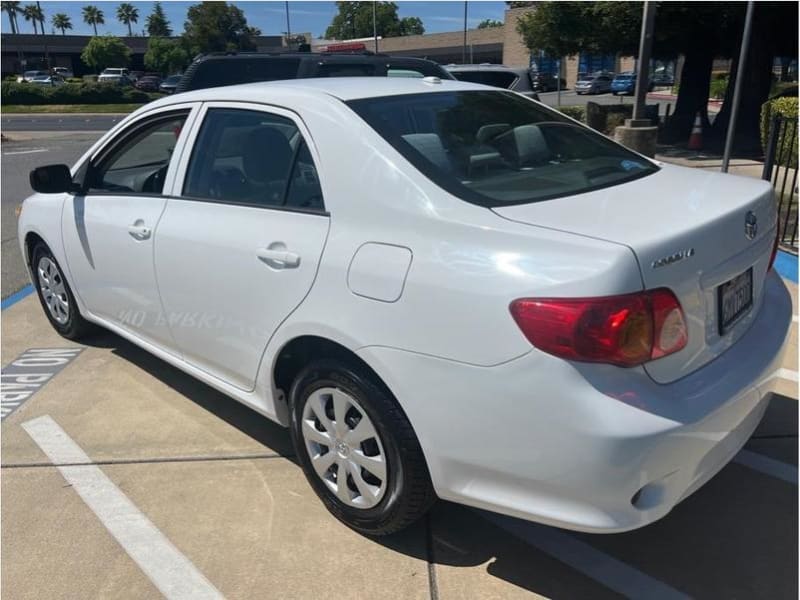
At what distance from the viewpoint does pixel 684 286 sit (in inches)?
82.7

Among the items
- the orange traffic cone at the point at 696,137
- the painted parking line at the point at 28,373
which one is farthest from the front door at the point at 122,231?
the orange traffic cone at the point at 696,137

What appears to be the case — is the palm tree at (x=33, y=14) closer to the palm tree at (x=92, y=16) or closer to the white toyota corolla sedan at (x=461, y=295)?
the palm tree at (x=92, y=16)

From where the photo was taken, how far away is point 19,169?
1527 centimetres

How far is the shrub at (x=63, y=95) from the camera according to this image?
150 feet

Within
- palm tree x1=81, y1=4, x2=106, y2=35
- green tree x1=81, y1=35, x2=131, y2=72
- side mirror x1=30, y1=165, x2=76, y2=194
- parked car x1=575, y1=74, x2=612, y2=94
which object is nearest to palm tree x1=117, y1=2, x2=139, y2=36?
palm tree x1=81, y1=4, x2=106, y2=35

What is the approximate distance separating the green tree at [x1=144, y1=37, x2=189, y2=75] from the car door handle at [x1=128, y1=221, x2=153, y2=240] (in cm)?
7228

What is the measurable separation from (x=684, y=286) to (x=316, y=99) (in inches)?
62.9

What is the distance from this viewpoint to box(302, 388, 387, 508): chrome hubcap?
2.57 metres

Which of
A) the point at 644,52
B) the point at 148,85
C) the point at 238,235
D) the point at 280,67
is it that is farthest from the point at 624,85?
the point at 238,235

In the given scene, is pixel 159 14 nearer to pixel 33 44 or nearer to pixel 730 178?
pixel 33 44

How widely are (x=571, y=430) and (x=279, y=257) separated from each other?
1.32 metres

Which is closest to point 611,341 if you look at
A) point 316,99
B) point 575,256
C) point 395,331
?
point 575,256

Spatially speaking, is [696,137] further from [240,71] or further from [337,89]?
[337,89]

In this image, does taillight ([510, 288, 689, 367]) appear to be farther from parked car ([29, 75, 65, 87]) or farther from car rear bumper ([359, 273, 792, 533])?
parked car ([29, 75, 65, 87])
